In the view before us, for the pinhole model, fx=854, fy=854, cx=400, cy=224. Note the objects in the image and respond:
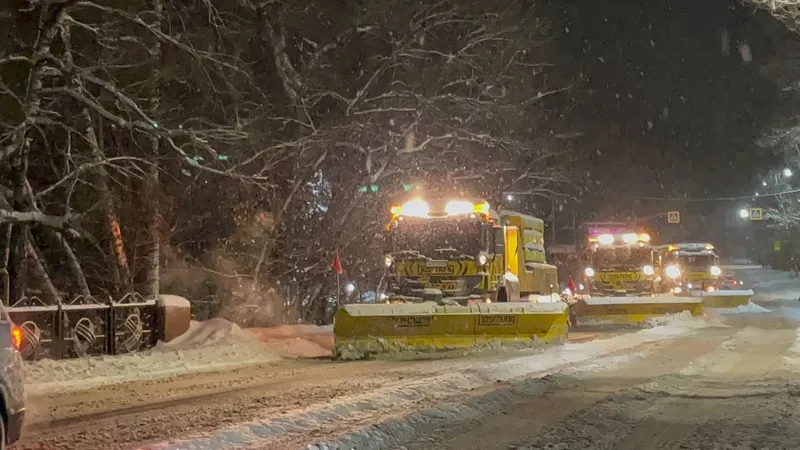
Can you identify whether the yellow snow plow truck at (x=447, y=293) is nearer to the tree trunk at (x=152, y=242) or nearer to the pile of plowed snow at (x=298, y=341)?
the pile of plowed snow at (x=298, y=341)

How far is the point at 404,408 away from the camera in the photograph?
31.3 ft

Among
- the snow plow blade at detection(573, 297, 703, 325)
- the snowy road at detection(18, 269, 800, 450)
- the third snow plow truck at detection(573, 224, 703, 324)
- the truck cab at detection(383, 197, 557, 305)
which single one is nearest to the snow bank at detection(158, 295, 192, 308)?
the snowy road at detection(18, 269, 800, 450)

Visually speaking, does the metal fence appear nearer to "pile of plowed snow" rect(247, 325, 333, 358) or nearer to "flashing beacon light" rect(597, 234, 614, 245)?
"pile of plowed snow" rect(247, 325, 333, 358)

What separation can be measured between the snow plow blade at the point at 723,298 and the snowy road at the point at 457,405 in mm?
17606

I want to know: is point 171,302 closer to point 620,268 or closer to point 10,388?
point 10,388

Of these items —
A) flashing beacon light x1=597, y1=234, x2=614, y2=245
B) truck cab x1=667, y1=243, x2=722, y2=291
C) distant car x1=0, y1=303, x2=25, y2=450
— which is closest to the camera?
distant car x1=0, y1=303, x2=25, y2=450

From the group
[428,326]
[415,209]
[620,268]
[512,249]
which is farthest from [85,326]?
[620,268]

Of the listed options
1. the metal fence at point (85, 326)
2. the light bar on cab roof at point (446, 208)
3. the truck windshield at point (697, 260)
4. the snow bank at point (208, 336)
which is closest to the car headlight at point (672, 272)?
the truck windshield at point (697, 260)

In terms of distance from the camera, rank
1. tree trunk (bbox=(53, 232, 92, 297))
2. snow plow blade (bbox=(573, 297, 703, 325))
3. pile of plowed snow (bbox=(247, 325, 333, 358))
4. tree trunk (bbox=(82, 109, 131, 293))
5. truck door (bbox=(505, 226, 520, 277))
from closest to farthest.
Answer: pile of plowed snow (bbox=(247, 325, 333, 358)), truck door (bbox=(505, 226, 520, 277)), tree trunk (bbox=(82, 109, 131, 293)), tree trunk (bbox=(53, 232, 92, 297)), snow plow blade (bbox=(573, 297, 703, 325))

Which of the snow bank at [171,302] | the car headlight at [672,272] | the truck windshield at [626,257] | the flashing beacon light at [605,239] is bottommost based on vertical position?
the snow bank at [171,302]

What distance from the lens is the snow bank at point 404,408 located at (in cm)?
785

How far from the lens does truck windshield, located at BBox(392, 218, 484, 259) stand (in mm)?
17953

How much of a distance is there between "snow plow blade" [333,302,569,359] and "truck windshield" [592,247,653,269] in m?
12.6

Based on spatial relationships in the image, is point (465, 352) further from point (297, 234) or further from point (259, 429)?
point (297, 234)
